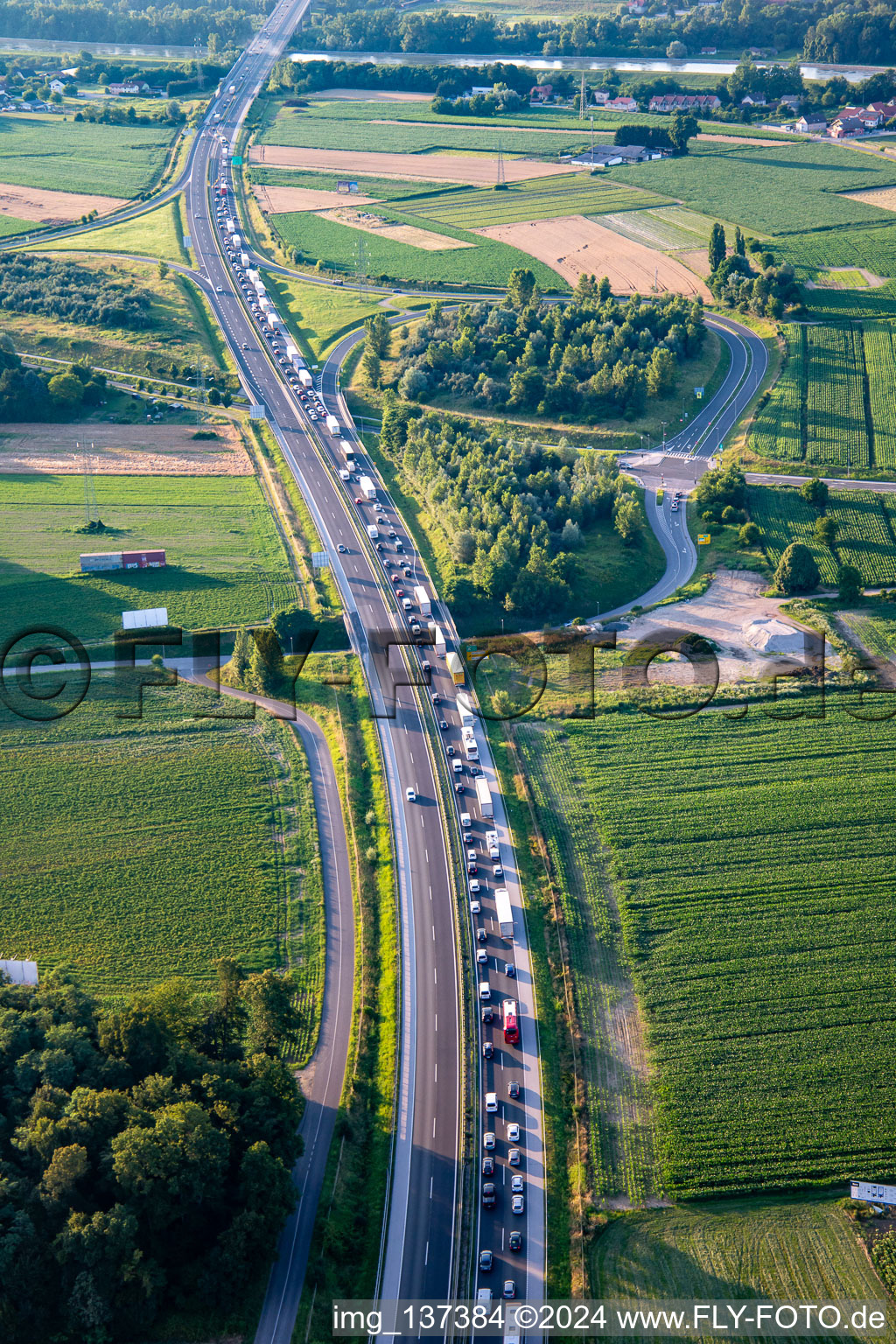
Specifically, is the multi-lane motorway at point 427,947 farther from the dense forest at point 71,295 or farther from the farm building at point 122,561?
the dense forest at point 71,295

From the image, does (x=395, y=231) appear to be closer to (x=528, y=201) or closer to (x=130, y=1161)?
(x=528, y=201)

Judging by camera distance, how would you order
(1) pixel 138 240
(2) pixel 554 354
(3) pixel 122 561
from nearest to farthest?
(3) pixel 122 561, (2) pixel 554 354, (1) pixel 138 240

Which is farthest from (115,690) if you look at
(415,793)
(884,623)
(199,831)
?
(884,623)

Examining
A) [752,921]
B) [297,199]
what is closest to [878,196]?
[297,199]

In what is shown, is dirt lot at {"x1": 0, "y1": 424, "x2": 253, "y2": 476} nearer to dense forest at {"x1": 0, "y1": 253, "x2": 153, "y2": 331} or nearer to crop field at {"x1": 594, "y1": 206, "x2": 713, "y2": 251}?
dense forest at {"x1": 0, "y1": 253, "x2": 153, "y2": 331}

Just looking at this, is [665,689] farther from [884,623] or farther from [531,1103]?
[531,1103]

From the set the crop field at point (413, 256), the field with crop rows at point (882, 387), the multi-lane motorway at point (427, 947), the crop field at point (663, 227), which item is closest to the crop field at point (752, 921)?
the multi-lane motorway at point (427, 947)

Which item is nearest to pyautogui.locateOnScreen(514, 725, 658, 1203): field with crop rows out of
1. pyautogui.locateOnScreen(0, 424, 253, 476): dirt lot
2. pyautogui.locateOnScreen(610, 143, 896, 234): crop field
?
pyautogui.locateOnScreen(0, 424, 253, 476): dirt lot
